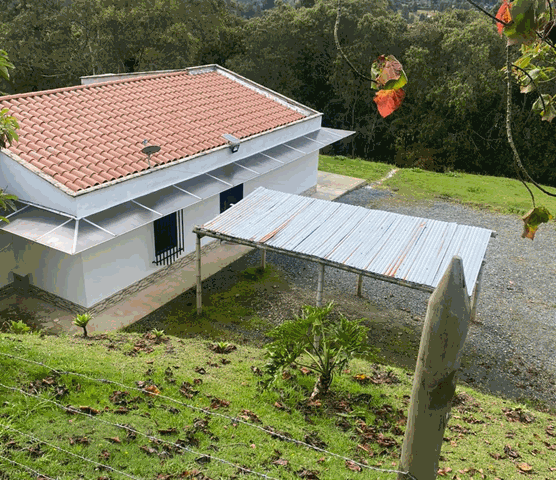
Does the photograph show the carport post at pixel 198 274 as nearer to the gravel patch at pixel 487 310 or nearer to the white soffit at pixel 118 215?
the gravel patch at pixel 487 310

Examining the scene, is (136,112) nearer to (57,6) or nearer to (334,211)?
(334,211)

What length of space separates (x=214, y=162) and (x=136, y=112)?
3.07 meters

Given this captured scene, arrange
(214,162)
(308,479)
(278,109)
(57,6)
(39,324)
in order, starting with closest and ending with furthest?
(308,479)
(39,324)
(214,162)
(278,109)
(57,6)

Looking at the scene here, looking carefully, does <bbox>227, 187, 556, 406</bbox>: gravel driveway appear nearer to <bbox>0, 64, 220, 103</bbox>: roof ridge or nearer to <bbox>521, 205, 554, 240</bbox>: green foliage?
<bbox>0, 64, 220, 103</bbox>: roof ridge

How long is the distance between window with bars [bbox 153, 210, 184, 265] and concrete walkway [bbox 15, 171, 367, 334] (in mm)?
535

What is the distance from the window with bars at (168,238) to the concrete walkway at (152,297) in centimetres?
53

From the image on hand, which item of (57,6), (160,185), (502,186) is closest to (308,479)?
(160,185)

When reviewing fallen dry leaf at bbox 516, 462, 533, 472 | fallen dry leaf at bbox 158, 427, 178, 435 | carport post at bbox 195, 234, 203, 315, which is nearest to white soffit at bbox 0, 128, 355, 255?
carport post at bbox 195, 234, 203, 315

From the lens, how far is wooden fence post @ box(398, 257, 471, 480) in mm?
3117

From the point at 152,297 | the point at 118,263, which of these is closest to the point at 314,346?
the point at 152,297

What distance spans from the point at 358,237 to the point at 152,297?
554 centimetres

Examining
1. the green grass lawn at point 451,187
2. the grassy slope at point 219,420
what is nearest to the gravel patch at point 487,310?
the grassy slope at point 219,420

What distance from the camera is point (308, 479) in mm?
5809

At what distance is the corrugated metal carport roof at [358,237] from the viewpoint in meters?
10.7
